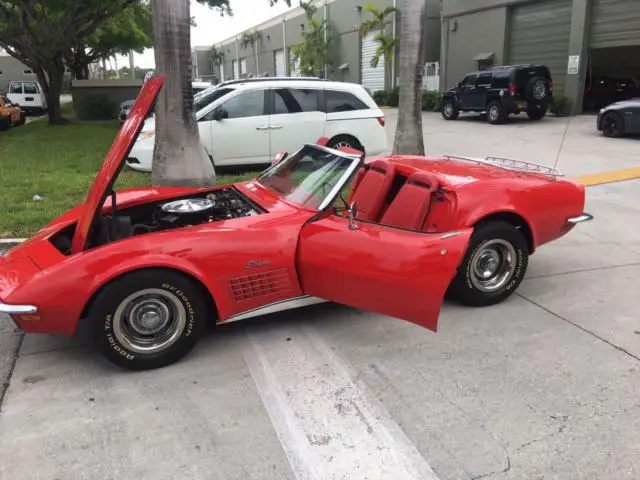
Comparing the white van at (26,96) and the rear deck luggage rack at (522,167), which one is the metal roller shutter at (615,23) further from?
the white van at (26,96)

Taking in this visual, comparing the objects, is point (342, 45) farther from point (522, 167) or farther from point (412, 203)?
point (412, 203)

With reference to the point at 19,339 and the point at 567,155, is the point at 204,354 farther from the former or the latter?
the point at 567,155

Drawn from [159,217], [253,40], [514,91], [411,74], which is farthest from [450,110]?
[253,40]

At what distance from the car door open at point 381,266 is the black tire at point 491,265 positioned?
32.1 inches

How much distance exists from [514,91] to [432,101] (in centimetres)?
766

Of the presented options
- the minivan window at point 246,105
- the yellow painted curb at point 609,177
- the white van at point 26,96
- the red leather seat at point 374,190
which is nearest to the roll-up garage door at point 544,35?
the yellow painted curb at point 609,177

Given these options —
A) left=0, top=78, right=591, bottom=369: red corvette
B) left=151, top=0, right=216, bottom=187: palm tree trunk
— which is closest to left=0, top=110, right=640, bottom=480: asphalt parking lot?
left=0, top=78, right=591, bottom=369: red corvette

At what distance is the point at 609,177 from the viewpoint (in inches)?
372

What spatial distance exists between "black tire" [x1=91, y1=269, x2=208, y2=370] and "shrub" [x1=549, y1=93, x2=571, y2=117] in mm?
19976

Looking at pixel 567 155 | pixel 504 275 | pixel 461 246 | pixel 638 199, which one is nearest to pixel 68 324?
pixel 461 246

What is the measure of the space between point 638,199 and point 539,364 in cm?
554

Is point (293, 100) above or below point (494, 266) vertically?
above

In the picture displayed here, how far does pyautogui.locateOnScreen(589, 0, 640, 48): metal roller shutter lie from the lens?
1839cm

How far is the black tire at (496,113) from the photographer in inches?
732
